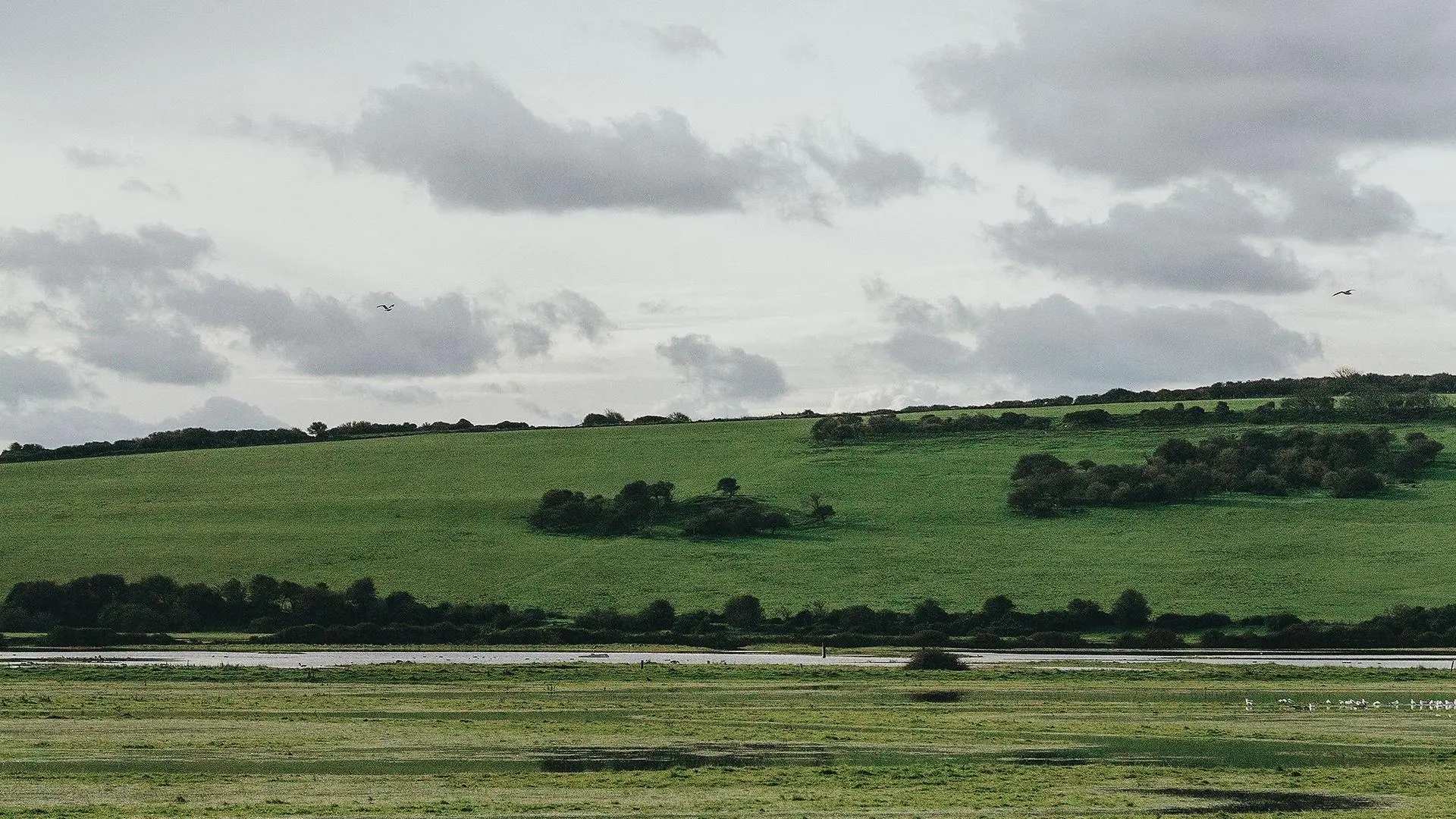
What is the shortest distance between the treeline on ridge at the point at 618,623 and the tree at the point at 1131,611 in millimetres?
81

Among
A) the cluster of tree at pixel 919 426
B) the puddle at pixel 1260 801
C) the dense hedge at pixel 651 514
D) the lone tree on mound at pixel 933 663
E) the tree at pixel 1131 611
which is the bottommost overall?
the puddle at pixel 1260 801

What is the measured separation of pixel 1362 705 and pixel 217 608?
245 feet

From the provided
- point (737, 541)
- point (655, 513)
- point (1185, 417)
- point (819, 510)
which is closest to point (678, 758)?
point (737, 541)

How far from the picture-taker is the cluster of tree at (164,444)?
179 meters

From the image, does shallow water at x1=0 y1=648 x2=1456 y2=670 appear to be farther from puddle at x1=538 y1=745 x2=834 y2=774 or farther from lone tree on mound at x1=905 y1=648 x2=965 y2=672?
puddle at x1=538 y1=745 x2=834 y2=774

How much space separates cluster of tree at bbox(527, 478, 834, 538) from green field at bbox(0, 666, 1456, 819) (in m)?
61.9

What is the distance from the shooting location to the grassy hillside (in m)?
114

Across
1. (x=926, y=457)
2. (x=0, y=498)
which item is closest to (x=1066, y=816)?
(x=926, y=457)

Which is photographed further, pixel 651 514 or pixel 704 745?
pixel 651 514

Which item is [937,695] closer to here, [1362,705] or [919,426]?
[1362,705]

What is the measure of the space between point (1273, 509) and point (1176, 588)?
2686cm

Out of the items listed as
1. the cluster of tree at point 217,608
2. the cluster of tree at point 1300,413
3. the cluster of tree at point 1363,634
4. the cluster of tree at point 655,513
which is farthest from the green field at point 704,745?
the cluster of tree at point 1300,413

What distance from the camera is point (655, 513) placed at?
452ft

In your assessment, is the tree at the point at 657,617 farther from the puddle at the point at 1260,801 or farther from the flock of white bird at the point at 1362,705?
the puddle at the point at 1260,801
